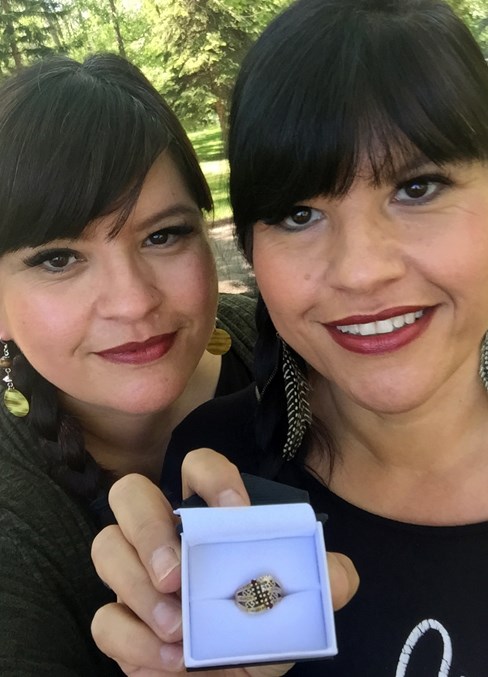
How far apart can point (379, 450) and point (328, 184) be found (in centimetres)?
53

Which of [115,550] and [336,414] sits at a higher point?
[115,550]

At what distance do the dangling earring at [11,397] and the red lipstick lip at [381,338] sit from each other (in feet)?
2.81

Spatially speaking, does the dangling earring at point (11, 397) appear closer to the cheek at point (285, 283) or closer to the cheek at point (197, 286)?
the cheek at point (197, 286)

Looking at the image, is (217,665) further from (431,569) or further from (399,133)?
(399,133)

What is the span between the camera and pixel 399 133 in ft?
2.99

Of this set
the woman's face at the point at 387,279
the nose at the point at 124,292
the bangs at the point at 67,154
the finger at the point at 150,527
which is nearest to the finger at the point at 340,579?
the finger at the point at 150,527

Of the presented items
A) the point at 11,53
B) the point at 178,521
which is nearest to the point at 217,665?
the point at 178,521

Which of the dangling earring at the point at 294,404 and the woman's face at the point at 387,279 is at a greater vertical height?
the woman's face at the point at 387,279

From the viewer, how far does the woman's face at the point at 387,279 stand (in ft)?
3.03

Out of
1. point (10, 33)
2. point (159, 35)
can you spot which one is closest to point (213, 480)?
point (10, 33)

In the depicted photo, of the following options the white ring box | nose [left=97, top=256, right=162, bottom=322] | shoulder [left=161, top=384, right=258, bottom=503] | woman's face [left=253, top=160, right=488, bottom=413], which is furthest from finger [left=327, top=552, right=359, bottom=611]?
nose [left=97, top=256, right=162, bottom=322]

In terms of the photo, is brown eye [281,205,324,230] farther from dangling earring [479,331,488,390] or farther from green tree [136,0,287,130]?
green tree [136,0,287,130]

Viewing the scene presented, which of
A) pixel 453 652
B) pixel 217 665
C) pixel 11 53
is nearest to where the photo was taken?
pixel 217 665

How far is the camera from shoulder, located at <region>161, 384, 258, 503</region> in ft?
3.98
